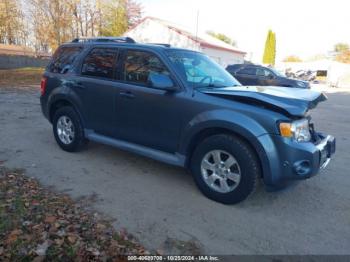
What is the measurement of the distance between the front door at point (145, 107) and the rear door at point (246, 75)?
1297cm

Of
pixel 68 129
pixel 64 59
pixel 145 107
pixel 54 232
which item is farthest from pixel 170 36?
pixel 54 232

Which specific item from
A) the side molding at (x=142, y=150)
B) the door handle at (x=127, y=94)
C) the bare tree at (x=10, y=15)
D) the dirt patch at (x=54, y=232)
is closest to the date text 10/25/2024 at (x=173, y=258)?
the dirt patch at (x=54, y=232)

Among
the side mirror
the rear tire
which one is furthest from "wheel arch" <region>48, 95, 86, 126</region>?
the side mirror

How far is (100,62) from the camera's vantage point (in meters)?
4.94

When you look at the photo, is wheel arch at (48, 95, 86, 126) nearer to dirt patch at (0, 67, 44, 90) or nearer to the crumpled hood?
the crumpled hood

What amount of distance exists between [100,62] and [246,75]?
13.3 metres

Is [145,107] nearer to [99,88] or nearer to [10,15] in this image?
[99,88]

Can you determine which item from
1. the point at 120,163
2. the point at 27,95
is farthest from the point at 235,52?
the point at 120,163

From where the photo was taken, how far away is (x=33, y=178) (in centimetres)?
434

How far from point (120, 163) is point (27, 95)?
9436 millimetres

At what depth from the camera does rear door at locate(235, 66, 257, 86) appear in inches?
656

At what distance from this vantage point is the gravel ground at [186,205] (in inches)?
122

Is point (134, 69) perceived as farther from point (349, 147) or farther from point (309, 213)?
point (349, 147)

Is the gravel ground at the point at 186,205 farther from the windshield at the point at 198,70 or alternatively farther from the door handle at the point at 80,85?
the windshield at the point at 198,70
